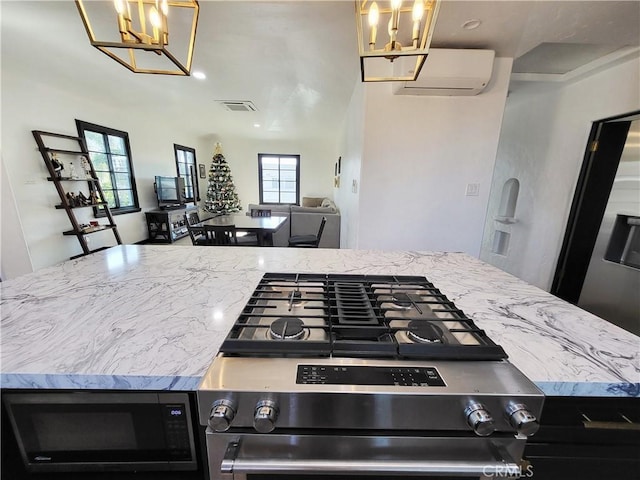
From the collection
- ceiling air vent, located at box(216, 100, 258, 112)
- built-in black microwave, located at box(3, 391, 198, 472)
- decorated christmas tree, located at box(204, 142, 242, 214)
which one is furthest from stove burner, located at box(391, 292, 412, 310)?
decorated christmas tree, located at box(204, 142, 242, 214)

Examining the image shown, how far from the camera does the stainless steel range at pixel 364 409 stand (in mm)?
510

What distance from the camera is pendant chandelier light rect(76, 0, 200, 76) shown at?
98cm

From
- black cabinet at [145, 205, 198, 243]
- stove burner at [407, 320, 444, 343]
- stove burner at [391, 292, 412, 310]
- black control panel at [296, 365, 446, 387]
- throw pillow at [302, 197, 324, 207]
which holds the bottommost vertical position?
black cabinet at [145, 205, 198, 243]

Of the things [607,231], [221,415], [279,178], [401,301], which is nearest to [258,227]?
[401,301]

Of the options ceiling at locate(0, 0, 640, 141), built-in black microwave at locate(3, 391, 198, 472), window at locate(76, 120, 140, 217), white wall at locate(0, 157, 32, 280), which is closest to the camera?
built-in black microwave at locate(3, 391, 198, 472)

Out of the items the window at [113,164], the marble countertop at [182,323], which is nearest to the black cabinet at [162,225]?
the window at [113,164]

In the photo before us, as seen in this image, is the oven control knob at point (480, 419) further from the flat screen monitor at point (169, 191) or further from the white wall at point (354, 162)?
the flat screen monitor at point (169, 191)

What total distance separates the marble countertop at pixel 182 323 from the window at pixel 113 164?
13.2 feet

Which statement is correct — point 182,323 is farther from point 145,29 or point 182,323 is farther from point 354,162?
point 354,162

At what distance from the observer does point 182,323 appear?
741mm

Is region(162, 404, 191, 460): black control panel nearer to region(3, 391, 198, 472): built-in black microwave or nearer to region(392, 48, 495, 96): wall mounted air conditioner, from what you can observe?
region(3, 391, 198, 472): built-in black microwave

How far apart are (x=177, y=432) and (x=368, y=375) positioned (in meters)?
0.47

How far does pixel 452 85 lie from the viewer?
206 cm

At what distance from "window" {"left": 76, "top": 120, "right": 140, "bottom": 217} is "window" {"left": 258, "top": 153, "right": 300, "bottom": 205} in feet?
11.9
